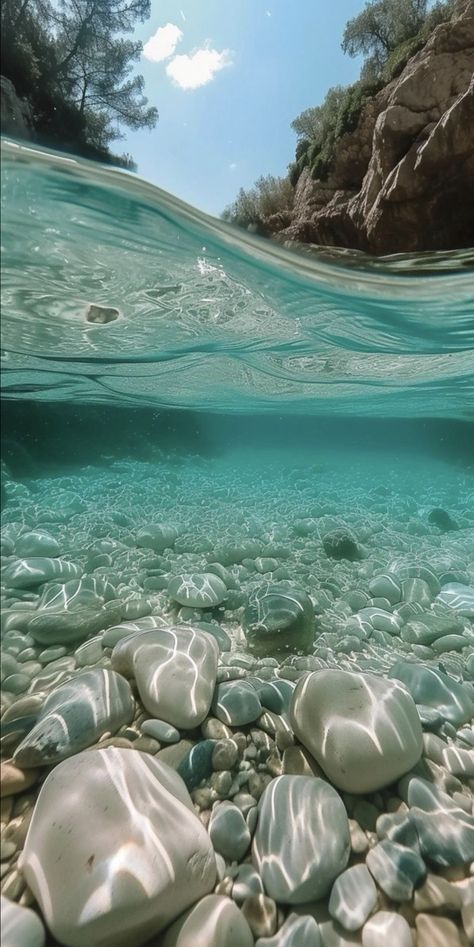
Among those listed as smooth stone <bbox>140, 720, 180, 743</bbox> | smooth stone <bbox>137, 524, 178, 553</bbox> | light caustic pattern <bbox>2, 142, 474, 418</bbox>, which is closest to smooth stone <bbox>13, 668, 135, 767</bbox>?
smooth stone <bbox>140, 720, 180, 743</bbox>

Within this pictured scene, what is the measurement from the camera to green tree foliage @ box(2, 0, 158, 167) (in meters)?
3.88

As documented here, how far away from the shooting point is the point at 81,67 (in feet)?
14.0

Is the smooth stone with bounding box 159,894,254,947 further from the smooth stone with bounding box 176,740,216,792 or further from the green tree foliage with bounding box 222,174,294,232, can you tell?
the green tree foliage with bounding box 222,174,294,232

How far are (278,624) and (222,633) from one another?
0.57 metres

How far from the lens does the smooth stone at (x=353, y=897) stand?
1.57 m

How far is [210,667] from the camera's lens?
270 centimetres

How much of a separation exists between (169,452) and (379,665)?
1386cm

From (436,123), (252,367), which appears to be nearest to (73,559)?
(252,367)

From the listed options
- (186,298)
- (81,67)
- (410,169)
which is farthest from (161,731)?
(410,169)

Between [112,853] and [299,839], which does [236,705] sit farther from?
[112,853]

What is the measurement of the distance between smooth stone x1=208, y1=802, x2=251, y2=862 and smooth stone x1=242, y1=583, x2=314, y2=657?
4.75 ft

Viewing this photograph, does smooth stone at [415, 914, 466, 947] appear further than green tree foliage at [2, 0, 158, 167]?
No

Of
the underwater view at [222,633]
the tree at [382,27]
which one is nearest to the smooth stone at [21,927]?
the underwater view at [222,633]

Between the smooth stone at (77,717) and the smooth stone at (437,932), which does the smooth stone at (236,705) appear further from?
the smooth stone at (437,932)
